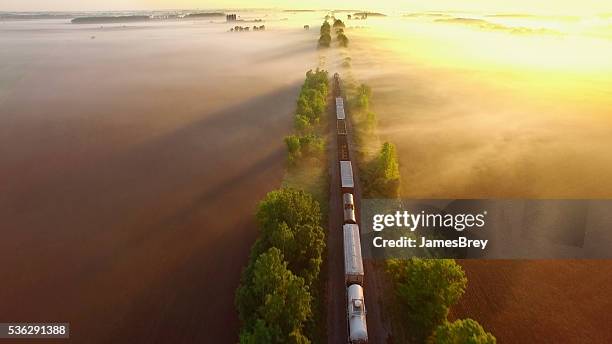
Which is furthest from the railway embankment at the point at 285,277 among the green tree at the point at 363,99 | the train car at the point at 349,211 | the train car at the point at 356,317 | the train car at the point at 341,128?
the green tree at the point at 363,99

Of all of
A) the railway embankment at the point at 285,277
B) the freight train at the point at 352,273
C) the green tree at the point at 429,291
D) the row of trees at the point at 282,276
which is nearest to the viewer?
the row of trees at the point at 282,276

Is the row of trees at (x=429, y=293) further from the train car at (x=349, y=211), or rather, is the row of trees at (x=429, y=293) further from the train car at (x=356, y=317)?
the train car at (x=349, y=211)

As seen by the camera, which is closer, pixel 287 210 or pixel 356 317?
pixel 356 317

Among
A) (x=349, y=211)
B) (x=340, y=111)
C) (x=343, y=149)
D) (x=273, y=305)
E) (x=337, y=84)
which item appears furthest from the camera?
(x=337, y=84)

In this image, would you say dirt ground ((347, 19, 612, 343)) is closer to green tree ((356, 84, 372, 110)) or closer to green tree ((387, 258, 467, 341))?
green tree ((356, 84, 372, 110))

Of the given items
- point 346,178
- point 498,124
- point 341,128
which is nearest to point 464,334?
point 346,178

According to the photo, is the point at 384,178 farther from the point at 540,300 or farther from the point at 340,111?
the point at 340,111
